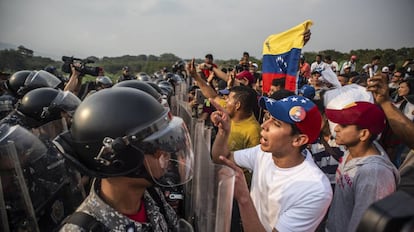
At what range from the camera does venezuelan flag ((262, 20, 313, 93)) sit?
4525 mm

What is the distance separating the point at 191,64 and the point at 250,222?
3439 millimetres

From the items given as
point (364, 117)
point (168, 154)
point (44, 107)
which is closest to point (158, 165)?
point (168, 154)

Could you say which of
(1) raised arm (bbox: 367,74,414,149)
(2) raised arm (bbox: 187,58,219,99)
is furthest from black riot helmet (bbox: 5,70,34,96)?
(1) raised arm (bbox: 367,74,414,149)

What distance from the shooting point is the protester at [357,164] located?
221 centimetres

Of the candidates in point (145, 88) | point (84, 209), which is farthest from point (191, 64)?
point (84, 209)

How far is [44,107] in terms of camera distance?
339cm

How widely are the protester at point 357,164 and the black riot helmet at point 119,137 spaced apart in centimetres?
144

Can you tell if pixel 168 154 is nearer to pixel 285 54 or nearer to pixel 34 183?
pixel 34 183

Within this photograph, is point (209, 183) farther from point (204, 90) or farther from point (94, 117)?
point (204, 90)

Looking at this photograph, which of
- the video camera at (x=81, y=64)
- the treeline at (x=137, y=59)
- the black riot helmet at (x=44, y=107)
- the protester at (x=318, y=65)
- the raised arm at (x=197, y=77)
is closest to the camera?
the black riot helmet at (x=44, y=107)

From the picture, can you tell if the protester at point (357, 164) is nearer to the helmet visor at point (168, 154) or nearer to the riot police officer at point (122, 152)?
the helmet visor at point (168, 154)

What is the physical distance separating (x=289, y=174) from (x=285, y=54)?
2821 mm

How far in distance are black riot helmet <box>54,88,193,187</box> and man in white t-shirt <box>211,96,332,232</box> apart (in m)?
0.50

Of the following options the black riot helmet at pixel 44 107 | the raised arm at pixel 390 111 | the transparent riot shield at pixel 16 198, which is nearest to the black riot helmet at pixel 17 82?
the black riot helmet at pixel 44 107
